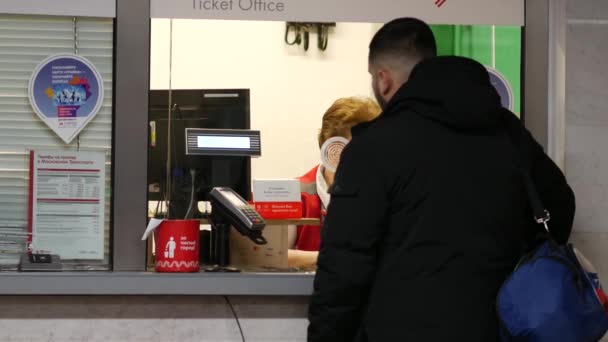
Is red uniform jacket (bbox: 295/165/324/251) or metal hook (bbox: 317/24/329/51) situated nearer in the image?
red uniform jacket (bbox: 295/165/324/251)

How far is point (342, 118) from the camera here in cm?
386

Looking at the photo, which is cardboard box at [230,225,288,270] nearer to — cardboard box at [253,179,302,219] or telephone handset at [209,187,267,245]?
cardboard box at [253,179,302,219]

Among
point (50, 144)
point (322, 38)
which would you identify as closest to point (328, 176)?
point (50, 144)

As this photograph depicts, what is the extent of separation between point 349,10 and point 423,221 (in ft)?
4.56

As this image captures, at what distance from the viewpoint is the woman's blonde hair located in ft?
12.6

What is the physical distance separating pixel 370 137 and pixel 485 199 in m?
0.34

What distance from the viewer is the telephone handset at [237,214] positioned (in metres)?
3.11

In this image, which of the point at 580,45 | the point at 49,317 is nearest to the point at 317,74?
the point at 580,45

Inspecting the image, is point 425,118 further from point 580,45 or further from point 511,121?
point 580,45

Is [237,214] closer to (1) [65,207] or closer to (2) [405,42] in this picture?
(1) [65,207]

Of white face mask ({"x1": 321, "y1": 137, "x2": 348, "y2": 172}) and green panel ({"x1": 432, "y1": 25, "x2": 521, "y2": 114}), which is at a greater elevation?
green panel ({"x1": 432, "y1": 25, "x2": 521, "y2": 114})

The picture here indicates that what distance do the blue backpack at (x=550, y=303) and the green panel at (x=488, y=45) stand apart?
1.37 meters

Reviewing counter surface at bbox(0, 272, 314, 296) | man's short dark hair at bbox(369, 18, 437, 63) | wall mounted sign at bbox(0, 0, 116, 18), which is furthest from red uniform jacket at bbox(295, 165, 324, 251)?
man's short dark hair at bbox(369, 18, 437, 63)

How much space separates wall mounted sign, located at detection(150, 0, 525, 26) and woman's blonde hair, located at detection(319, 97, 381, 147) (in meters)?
0.53
